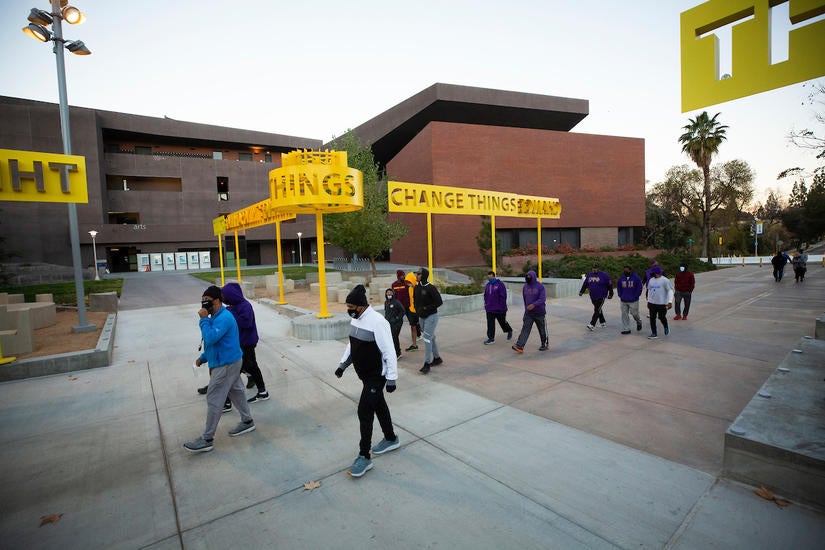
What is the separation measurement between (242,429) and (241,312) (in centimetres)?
158

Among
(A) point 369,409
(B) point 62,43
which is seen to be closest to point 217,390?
(A) point 369,409

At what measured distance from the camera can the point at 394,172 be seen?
38344 mm

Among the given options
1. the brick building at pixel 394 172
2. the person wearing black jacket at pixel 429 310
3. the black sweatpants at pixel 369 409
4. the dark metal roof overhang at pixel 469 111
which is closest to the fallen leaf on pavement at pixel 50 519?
the black sweatpants at pixel 369 409

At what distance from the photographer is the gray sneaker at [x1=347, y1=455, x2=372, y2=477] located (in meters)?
3.87

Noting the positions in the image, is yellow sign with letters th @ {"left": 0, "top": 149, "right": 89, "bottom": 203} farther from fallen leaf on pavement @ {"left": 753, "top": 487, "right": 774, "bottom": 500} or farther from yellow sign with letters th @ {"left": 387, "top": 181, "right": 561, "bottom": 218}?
fallen leaf on pavement @ {"left": 753, "top": 487, "right": 774, "bottom": 500}

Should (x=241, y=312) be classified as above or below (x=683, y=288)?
above

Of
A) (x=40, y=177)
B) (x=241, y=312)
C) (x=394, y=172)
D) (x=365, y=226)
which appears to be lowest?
(x=241, y=312)

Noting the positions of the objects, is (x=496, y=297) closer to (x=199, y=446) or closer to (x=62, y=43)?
(x=199, y=446)

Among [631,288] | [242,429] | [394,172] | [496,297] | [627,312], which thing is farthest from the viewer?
[394,172]

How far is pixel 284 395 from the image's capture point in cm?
621

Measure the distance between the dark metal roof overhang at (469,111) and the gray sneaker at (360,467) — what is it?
109 ft

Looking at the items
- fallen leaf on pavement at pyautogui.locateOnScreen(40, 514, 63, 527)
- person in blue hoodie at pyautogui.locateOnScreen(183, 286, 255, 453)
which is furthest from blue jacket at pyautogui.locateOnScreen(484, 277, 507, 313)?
fallen leaf on pavement at pyautogui.locateOnScreen(40, 514, 63, 527)

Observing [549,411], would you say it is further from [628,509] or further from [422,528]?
[422,528]

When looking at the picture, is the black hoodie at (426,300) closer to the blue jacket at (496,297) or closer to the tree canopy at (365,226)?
the blue jacket at (496,297)
